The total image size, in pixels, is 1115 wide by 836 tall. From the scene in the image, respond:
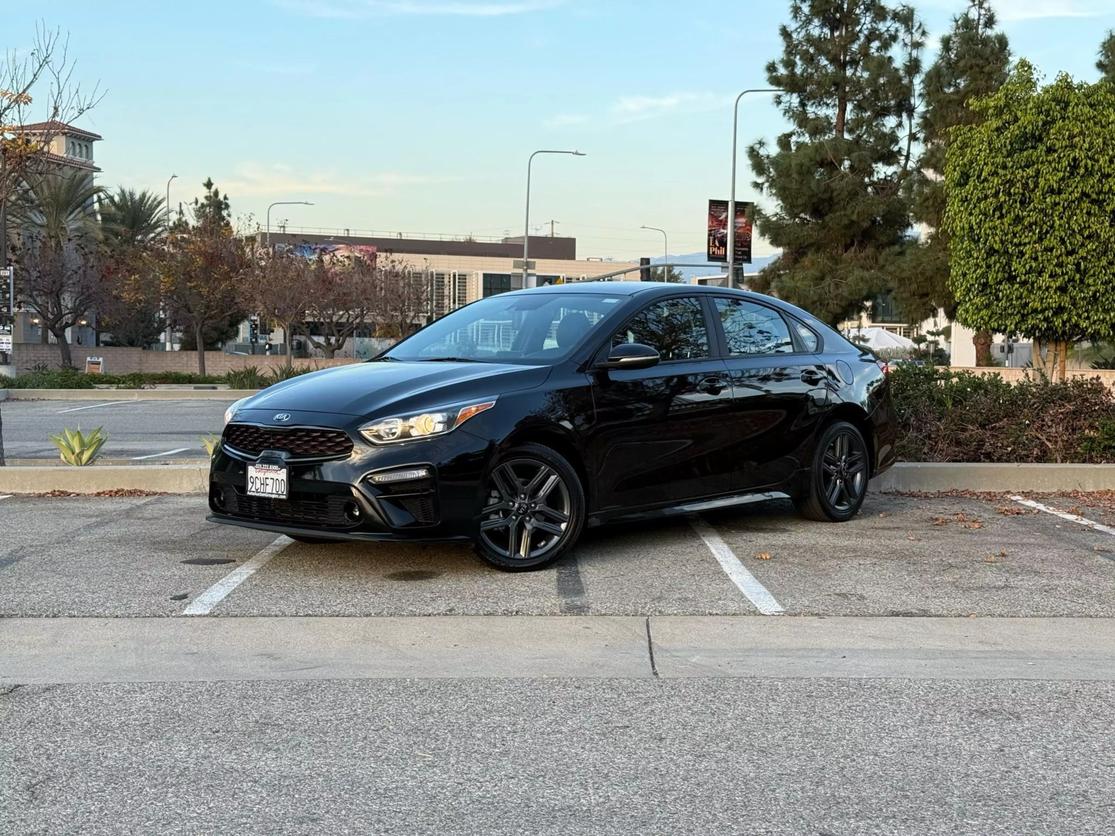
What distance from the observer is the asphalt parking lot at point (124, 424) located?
15422mm

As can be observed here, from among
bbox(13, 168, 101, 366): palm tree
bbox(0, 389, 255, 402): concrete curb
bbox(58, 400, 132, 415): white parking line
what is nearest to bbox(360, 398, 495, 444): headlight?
bbox(58, 400, 132, 415): white parking line

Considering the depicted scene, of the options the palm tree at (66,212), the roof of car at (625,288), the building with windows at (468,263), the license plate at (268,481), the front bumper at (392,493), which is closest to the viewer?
the front bumper at (392,493)

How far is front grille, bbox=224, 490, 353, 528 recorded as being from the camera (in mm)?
6676

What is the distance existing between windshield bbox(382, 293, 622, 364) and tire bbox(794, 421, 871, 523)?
1.90m

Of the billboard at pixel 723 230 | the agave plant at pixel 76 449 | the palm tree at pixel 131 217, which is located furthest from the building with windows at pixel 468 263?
the agave plant at pixel 76 449

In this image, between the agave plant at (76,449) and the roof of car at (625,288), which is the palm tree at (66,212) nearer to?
the agave plant at (76,449)

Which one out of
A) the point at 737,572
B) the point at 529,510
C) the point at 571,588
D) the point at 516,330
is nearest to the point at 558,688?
the point at 571,588

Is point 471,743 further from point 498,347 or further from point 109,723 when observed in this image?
point 498,347

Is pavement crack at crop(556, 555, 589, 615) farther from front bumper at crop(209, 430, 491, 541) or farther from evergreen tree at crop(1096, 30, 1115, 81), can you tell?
evergreen tree at crop(1096, 30, 1115, 81)

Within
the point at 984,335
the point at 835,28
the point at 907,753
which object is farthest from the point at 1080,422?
the point at 835,28

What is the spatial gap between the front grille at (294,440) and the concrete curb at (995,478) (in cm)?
521

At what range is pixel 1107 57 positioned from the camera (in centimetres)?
2955

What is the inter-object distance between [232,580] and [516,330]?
7.47ft

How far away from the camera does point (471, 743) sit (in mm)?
4309
